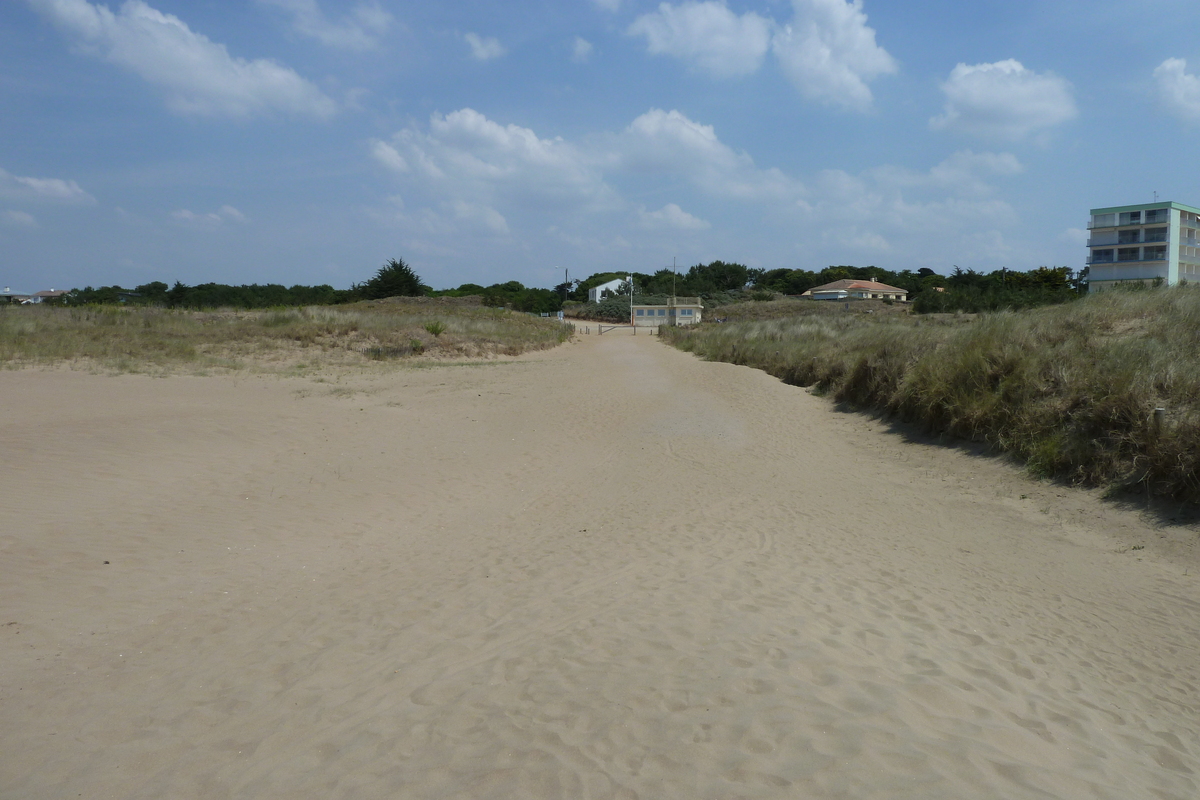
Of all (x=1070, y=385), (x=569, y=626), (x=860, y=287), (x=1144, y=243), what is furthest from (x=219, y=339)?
(x=860, y=287)

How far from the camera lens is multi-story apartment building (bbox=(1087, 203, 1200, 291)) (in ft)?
179

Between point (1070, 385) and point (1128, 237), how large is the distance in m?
61.5

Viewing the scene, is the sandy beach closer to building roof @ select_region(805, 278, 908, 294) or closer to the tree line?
the tree line

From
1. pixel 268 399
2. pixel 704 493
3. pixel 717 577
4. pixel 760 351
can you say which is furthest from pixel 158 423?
pixel 760 351

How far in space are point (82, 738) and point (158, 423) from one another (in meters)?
9.24

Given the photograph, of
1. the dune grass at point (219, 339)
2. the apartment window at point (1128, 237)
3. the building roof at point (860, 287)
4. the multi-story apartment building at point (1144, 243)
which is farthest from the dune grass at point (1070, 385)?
the building roof at point (860, 287)

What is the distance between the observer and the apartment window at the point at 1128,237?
2223 inches

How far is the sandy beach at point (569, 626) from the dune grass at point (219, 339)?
7.55m

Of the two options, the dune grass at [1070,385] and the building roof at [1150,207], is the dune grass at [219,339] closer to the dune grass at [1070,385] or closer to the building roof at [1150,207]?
the dune grass at [1070,385]

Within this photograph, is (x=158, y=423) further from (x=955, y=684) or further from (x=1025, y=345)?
(x=1025, y=345)

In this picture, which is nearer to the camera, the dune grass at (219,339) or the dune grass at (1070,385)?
the dune grass at (1070,385)

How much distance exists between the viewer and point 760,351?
25578mm

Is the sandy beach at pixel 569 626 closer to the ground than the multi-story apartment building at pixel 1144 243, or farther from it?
closer to the ground

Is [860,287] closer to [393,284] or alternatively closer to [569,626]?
[393,284]
